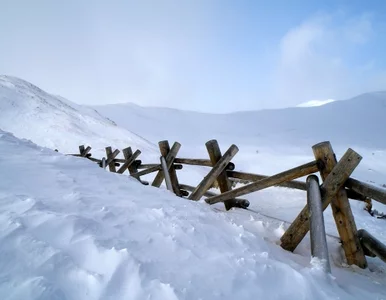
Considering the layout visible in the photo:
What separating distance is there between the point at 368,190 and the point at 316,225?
577mm

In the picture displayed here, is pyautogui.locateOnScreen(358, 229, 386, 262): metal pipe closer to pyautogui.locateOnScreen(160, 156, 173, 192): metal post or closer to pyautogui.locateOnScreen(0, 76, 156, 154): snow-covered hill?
pyautogui.locateOnScreen(160, 156, 173, 192): metal post

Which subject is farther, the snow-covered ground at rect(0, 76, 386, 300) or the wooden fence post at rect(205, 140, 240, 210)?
the wooden fence post at rect(205, 140, 240, 210)

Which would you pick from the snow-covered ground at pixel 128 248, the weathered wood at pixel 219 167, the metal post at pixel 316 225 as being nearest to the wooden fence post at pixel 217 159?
the weathered wood at pixel 219 167

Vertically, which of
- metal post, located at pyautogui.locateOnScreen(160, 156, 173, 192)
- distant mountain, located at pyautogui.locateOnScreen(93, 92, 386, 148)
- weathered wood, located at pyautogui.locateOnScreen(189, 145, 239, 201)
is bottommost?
metal post, located at pyautogui.locateOnScreen(160, 156, 173, 192)

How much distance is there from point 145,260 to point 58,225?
63 centimetres

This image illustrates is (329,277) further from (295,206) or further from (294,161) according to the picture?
(294,161)

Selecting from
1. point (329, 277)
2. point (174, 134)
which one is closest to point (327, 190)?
point (329, 277)

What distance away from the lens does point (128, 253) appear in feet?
4.75

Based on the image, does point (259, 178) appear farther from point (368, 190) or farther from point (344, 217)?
point (368, 190)

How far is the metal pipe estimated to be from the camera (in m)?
2.31

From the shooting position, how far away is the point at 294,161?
15.8 m

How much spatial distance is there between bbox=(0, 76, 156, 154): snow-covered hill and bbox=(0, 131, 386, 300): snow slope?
41.4 feet

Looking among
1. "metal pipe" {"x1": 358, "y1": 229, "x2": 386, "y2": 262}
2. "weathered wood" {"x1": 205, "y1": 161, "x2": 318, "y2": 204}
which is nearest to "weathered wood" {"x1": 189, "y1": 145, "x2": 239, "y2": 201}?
"weathered wood" {"x1": 205, "y1": 161, "x2": 318, "y2": 204}

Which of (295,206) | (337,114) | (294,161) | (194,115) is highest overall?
(337,114)
